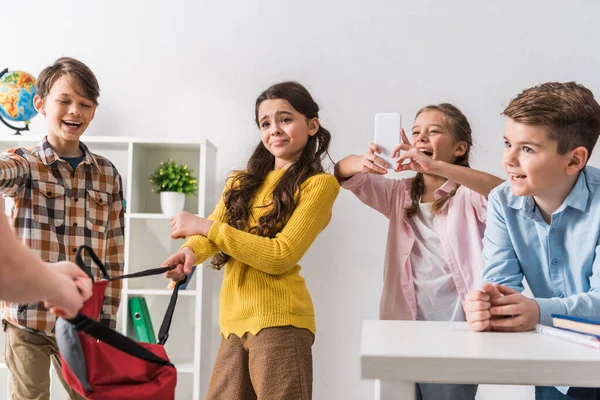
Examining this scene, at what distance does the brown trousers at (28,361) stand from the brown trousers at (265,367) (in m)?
0.56

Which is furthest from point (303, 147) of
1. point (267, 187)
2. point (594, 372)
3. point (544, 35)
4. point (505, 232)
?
point (544, 35)

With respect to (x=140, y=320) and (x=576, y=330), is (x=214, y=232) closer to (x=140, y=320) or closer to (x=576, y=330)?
(x=576, y=330)

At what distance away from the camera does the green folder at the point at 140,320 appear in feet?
9.62

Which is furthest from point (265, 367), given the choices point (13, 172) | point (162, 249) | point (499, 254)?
point (162, 249)

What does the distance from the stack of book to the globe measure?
2536mm

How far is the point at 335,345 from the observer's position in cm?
314

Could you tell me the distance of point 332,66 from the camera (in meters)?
3.20

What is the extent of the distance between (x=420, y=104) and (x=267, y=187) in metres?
1.38

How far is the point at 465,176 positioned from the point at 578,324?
90 centimetres

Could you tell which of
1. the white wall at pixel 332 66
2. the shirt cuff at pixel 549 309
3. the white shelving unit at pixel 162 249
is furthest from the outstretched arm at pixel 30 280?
the white wall at pixel 332 66

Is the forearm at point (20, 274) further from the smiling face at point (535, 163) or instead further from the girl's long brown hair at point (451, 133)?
the girl's long brown hair at point (451, 133)

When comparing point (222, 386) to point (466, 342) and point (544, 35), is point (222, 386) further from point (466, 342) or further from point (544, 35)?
point (544, 35)

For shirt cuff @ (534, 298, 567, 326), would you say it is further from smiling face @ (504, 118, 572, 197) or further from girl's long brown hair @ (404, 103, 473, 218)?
girl's long brown hair @ (404, 103, 473, 218)

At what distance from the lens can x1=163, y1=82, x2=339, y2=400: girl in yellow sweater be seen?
1.78m
